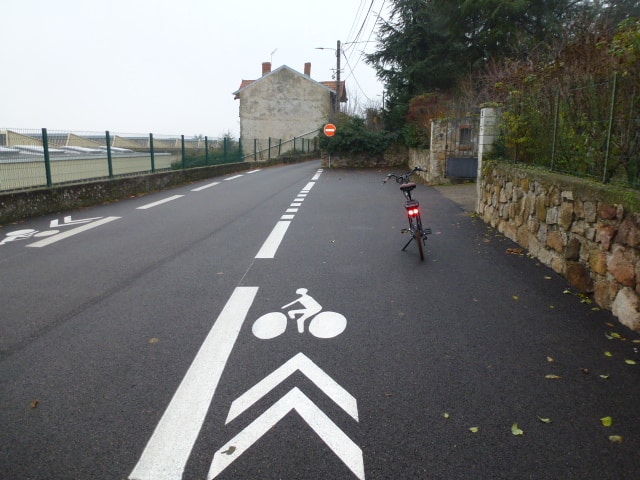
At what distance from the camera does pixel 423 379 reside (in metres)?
3.69

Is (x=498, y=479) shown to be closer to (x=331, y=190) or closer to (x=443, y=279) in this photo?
(x=443, y=279)

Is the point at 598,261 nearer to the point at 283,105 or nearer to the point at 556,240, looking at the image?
the point at 556,240

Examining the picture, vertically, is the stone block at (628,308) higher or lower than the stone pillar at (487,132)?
lower

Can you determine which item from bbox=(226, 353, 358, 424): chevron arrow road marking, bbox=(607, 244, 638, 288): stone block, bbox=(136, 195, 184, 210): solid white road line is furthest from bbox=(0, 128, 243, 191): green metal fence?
bbox=(607, 244, 638, 288): stone block

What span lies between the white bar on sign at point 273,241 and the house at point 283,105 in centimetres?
4266

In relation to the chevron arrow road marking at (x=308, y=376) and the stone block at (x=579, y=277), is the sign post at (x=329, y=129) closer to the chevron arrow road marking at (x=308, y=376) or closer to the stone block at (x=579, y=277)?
the stone block at (x=579, y=277)

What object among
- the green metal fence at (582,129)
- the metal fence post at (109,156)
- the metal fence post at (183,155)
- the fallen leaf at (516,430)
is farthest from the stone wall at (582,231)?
the metal fence post at (183,155)

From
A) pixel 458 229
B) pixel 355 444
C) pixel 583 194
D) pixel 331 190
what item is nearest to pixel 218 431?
pixel 355 444

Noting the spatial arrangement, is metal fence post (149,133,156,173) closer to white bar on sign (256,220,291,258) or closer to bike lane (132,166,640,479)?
white bar on sign (256,220,291,258)

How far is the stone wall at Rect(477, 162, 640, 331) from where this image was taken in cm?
471

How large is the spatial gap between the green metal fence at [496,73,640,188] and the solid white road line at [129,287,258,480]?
4312 millimetres

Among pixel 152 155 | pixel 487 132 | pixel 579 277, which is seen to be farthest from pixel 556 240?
pixel 152 155

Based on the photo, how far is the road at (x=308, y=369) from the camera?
281 cm

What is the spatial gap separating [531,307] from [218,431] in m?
3.52
